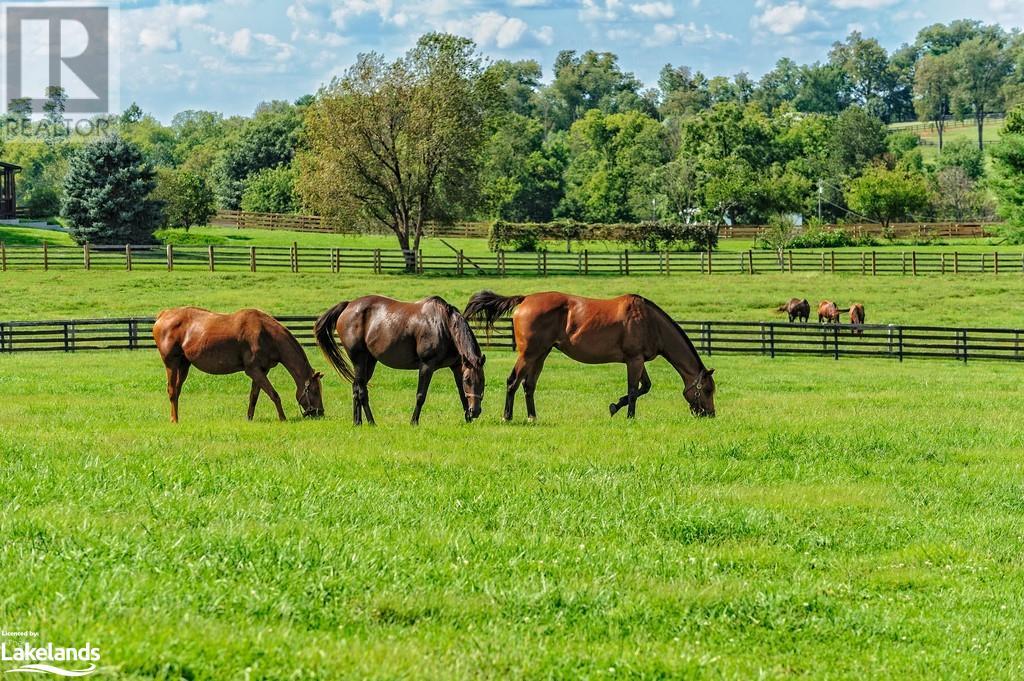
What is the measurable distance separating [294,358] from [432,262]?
42799mm

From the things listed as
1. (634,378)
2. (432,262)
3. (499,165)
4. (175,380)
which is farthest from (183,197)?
(634,378)

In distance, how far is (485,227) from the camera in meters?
90.0

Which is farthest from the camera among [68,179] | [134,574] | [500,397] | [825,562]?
[68,179]

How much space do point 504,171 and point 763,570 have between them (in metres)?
98.7

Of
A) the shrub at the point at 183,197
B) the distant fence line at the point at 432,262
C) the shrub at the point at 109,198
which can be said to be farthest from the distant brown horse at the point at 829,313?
the shrub at the point at 183,197

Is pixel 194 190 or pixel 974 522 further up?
pixel 194 190

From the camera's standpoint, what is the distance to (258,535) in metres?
7.57

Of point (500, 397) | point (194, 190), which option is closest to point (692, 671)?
point (500, 397)

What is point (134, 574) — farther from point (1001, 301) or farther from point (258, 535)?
point (1001, 301)

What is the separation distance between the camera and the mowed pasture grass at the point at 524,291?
131 ft

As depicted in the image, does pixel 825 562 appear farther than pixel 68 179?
No

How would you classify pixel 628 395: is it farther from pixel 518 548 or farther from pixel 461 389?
pixel 518 548

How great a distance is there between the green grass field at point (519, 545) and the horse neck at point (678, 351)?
1.06 metres

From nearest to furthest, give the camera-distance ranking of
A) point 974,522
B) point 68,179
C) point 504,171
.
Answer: point 974,522, point 68,179, point 504,171
